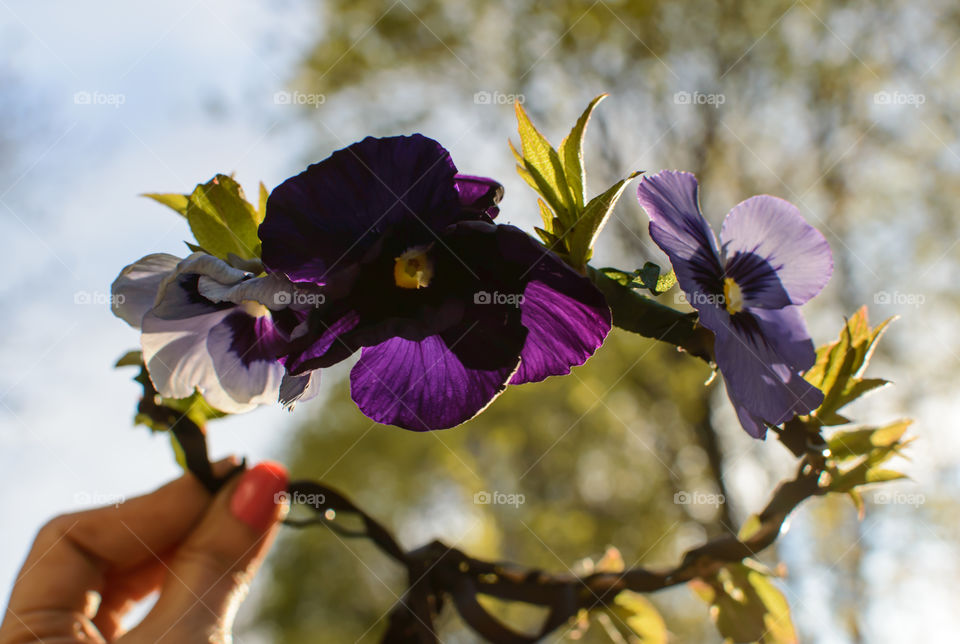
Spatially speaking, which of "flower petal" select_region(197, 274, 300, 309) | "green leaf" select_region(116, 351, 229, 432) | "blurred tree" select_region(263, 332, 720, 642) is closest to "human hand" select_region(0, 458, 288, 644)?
"green leaf" select_region(116, 351, 229, 432)

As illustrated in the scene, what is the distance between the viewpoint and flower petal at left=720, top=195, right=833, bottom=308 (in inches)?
15.8

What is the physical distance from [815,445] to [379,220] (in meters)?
0.30

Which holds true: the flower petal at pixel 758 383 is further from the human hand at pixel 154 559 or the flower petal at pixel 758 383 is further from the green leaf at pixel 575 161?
the human hand at pixel 154 559

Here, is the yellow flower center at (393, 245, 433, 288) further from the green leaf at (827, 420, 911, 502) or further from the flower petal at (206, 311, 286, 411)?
the green leaf at (827, 420, 911, 502)

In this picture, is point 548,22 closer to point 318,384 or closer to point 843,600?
point 843,600

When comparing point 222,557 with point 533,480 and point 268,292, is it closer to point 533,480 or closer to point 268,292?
point 268,292

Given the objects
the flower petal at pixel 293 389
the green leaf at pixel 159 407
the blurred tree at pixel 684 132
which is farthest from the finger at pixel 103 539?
the blurred tree at pixel 684 132

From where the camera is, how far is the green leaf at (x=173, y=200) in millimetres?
416

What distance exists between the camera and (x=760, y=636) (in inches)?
19.4

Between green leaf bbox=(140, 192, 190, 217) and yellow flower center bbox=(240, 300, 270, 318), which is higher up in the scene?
green leaf bbox=(140, 192, 190, 217)

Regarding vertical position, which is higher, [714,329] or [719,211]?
[714,329]

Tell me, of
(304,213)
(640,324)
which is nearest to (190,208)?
(304,213)

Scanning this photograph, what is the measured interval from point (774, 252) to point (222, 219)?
1.11 feet

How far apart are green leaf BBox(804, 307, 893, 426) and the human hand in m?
0.44
